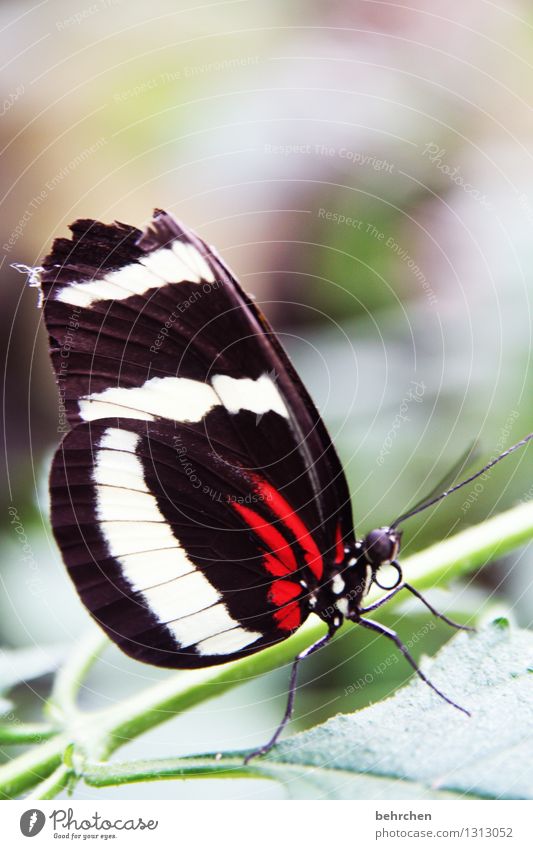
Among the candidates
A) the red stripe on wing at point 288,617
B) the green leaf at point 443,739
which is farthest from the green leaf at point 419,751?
the red stripe on wing at point 288,617

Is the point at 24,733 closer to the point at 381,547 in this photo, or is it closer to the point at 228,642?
the point at 228,642

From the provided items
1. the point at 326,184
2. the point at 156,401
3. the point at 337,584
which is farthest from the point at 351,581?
the point at 326,184

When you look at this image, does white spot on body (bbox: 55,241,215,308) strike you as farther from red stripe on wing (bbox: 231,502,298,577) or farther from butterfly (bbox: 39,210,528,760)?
red stripe on wing (bbox: 231,502,298,577)

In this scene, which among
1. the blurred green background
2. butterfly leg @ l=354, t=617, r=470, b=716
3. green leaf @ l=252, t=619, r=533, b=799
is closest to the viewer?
green leaf @ l=252, t=619, r=533, b=799

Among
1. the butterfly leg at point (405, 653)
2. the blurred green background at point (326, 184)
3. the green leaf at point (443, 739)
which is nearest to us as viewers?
the green leaf at point (443, 739)

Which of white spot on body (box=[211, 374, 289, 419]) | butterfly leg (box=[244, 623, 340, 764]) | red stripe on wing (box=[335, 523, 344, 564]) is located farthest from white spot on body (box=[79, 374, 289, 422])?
butterfly leg (box=[244, 623, 340, 764])

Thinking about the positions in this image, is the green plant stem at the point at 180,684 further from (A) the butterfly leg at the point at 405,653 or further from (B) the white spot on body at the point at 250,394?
(B) the white spot on body at the point at 250,394

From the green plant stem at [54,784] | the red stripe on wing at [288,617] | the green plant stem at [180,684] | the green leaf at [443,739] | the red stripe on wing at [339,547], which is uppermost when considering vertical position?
the red stripe on wing at [339,547]
